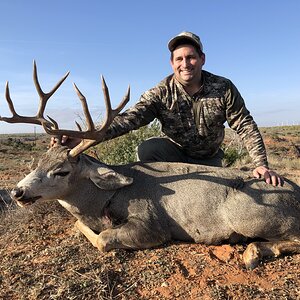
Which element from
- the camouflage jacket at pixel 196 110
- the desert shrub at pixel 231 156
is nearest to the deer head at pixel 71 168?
the camouflage jacket at pixel 196 110

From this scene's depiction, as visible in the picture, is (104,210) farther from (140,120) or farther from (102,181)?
(140,120)

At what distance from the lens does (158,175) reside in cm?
479

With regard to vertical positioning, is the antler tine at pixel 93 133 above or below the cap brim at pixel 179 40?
below

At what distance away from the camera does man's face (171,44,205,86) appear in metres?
5.43

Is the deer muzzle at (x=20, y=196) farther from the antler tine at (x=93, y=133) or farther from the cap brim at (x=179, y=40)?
the cap brim at (x=179, y=40)

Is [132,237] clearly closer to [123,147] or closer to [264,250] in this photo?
[264,250]

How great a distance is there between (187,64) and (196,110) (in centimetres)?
63

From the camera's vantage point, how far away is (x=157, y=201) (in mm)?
4562

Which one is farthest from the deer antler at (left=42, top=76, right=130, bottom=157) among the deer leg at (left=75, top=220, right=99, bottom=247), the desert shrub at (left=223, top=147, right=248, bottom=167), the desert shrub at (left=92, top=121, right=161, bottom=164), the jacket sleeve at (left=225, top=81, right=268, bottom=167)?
the desert shrub at (left=223, top=147, right=248, bottom=167)

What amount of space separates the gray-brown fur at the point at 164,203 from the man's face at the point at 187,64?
1.33 metres

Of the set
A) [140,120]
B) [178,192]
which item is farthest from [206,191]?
[140,120]

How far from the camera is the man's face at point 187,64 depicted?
5429mm

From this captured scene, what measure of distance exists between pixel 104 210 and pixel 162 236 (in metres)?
0.70

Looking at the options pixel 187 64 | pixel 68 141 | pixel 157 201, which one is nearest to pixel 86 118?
pixel 68 141
